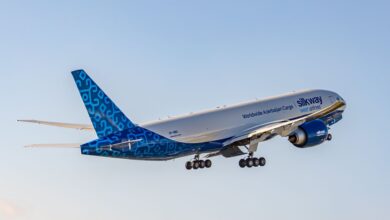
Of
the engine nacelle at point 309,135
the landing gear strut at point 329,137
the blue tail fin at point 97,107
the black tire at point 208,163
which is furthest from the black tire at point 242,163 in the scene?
the blue tail fin at point 97,107

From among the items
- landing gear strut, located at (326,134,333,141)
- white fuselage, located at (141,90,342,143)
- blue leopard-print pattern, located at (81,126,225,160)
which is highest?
white fuselage, located at (141,90,342,143)

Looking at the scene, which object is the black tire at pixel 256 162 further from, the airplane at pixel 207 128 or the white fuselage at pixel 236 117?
the white fuselage at pixel 236 117

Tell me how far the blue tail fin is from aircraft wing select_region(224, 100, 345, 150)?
36.2 feet

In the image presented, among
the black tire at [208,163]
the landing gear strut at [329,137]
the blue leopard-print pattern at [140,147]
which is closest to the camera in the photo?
the blue leopard-print pattern at [140,147]

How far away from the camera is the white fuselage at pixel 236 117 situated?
80062 millimetres

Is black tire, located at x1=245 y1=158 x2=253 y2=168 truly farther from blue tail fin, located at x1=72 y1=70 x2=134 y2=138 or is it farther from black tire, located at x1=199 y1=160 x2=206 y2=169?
blue tail fin, located at x1=72 y1=70 x2=134 y2=138

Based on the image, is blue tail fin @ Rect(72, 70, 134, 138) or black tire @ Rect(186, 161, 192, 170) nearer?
blue tail fin @ Rect(72, 70, 134, 138)

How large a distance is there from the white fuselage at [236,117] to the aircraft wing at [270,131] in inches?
25.3

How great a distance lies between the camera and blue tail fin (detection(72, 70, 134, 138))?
252ft

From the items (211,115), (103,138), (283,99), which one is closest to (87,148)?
(103,138)

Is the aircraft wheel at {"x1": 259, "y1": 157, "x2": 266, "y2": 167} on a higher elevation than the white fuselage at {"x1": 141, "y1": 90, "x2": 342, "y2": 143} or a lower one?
lower

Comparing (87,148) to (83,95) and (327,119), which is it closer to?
(83,95)

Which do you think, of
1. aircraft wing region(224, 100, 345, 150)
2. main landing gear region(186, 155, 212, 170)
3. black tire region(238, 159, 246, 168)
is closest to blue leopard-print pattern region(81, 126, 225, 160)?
aircraft wing region(224, 100, 345, 150)

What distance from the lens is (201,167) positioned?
282 feet
